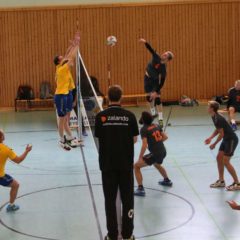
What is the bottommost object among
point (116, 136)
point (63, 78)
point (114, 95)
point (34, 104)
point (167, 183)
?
point (34, 104)

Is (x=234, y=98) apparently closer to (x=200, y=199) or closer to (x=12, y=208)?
(x=200, y=199)

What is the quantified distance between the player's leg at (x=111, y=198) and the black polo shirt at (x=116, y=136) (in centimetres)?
12

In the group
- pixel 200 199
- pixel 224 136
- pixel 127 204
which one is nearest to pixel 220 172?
pixel 224 136

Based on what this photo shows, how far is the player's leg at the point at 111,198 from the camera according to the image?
6.81 metres

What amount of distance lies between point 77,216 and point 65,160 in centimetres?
436

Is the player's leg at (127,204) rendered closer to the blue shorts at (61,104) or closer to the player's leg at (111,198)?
the player's leg at (111,198)

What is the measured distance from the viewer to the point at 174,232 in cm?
785

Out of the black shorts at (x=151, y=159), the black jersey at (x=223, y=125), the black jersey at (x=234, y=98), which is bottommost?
the black jersey at (x=234, y=98)

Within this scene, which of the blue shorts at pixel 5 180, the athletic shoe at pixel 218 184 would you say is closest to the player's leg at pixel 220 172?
the athletic shoe at pixel 218 184

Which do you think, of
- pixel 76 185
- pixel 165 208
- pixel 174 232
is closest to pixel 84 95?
pixel 76 185

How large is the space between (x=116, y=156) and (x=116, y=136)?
248mm

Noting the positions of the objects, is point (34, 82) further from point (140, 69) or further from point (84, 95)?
point (84, 95)

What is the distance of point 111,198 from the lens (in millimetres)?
6844

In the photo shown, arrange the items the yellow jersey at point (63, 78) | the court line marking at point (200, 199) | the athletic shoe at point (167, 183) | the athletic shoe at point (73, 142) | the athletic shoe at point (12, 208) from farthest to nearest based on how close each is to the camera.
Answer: the athletic shoe at point (73, 142) → the yellow jersey at point (63, 78) → the athletic shoe at point (167, 183) → the athletic shoe at point (12, 208) → the court line marking at point (200, 199)
